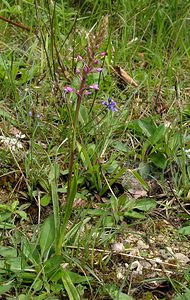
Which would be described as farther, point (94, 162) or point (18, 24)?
point (18, 24)

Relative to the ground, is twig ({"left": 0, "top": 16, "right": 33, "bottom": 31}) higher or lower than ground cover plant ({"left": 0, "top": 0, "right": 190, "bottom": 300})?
higher

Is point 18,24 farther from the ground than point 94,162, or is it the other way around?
point 18,24

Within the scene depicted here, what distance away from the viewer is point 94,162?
6.88 ft

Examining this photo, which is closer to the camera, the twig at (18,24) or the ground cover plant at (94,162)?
the ground cover plant at (94,162)

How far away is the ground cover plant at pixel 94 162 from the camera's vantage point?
1.69 m

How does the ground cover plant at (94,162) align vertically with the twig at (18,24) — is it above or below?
below

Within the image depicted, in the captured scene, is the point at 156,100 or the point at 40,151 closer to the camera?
the point at 40,151

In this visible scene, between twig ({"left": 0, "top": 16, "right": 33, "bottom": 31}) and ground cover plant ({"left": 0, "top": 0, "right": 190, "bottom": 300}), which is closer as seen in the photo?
ground cover plant ({"left": 0, "top": 0, "right": 190, "bottom": 300})

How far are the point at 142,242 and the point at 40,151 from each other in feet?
1.69

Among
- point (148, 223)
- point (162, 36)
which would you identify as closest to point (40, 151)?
point (148, 223)

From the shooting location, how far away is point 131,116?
2.45m

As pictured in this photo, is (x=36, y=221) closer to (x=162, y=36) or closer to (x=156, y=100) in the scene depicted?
(x=156, y=100)

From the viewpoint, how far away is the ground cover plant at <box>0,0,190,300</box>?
169 centimetres

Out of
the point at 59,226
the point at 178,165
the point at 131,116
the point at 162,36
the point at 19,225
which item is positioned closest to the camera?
the point at 59,226
